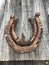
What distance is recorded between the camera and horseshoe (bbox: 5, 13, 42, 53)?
321 cm

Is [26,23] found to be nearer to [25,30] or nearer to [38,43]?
[25,30]

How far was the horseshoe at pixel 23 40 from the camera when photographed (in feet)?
10.5

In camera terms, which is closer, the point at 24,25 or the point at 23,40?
the point at 23,40

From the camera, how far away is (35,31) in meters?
3.31

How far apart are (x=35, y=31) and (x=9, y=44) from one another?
40 cm

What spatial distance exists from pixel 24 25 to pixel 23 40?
261mm

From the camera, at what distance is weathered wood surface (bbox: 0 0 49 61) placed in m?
3.21

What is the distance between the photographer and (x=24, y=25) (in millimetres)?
3387

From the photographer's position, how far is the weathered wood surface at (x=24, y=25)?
10.5 ft

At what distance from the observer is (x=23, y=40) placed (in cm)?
322

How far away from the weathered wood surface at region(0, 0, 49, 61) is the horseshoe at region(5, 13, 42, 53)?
2.4 inches

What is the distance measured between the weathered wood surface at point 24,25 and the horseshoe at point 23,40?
0.06 meters

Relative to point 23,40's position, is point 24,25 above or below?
above

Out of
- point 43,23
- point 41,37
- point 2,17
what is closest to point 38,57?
point 41,37
